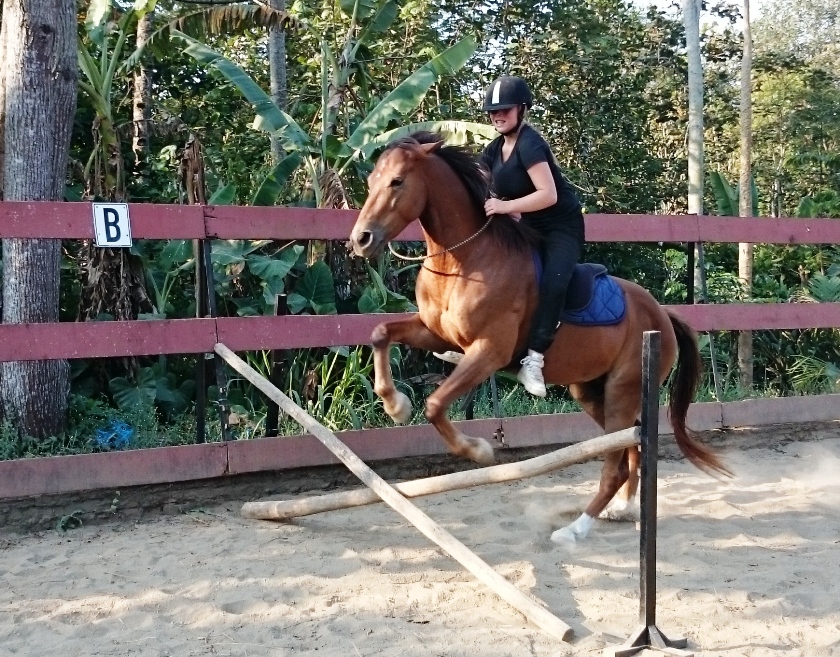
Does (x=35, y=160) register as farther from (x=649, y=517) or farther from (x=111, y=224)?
(x=649, y=517)

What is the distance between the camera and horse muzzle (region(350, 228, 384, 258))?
4219 millimetres

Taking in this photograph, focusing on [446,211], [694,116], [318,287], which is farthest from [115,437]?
[694,116]

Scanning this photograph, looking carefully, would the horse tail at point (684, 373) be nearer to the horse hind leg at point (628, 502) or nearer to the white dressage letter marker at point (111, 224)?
the horse hind leg at point (628, 502)

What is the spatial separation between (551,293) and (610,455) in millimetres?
1081

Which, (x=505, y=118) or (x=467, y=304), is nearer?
(x=467, y=304)

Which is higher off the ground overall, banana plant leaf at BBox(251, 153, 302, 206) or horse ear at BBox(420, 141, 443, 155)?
banana plant leaf at BBox(251, 153, 302, 206)

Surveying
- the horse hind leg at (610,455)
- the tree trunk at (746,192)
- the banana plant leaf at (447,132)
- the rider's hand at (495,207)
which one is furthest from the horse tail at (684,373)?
the banana plant leaf at (447,132)

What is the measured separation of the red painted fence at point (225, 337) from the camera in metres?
4.96

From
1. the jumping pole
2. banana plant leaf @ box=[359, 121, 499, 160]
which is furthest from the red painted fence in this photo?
banana plant leaf @ box=[359, 121, 499, 160]

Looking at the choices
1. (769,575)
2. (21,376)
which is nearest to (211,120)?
(21,376)

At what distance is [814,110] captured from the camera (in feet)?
54.4

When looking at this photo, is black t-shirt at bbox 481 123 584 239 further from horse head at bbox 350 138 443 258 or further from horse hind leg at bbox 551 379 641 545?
horse hind leg at bbox 551 379 641 545

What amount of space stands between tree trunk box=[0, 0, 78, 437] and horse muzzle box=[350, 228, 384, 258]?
282cm

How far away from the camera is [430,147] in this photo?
4719 mm
